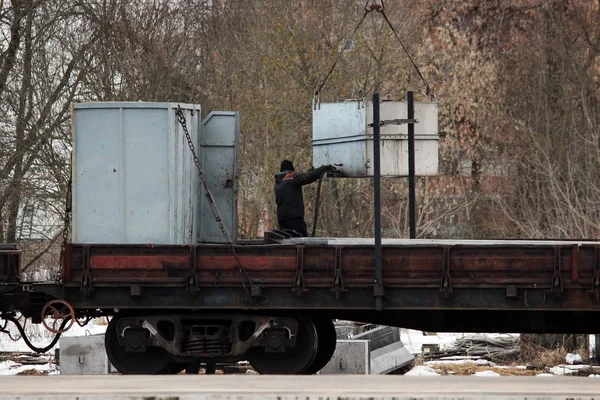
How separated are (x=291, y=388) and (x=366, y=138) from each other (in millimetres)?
5265

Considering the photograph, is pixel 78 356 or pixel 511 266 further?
pixel 78 356

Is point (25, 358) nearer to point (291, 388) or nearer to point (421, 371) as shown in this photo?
point (421, 371)

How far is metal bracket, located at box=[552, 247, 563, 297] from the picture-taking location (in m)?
10.2

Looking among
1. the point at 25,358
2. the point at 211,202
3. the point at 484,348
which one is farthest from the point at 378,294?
the point at 25,358

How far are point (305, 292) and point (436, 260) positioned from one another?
1301 mm

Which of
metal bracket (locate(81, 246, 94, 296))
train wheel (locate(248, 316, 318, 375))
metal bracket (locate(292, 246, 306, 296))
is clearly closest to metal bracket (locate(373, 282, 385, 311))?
metal bracket (locate(292, 246, 306, 296))

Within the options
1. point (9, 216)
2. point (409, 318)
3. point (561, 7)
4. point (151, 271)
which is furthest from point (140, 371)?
point (561, 7)

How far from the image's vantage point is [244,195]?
76.5 ft

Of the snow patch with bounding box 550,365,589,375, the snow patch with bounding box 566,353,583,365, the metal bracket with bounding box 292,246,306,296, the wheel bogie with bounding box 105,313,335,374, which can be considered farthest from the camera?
the snow patch with bounding box 566,353,583,365

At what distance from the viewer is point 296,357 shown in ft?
35.7

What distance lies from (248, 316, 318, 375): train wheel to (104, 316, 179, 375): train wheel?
0.89 metres

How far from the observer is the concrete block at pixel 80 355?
12859 mm

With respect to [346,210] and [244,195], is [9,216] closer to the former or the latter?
[244,195]

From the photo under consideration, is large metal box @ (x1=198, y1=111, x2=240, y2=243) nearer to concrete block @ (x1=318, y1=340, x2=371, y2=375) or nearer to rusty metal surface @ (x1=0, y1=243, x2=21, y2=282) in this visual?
concrete block @ (x1=318, y1=340, x2=371, y2=375)
